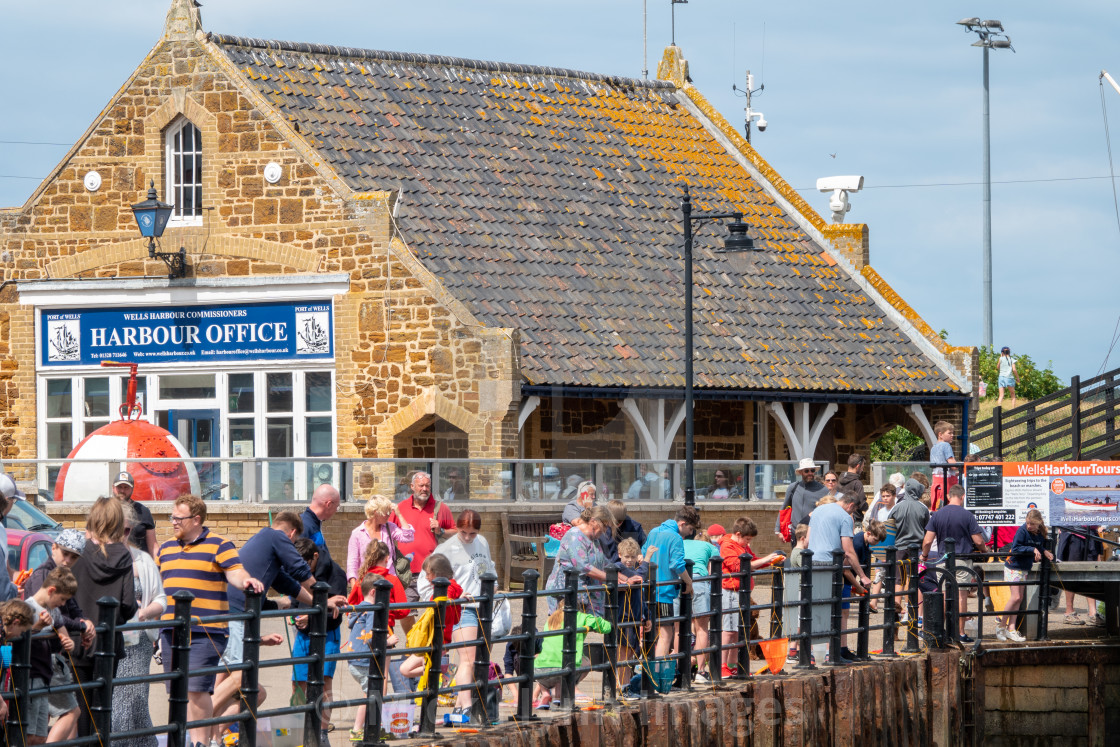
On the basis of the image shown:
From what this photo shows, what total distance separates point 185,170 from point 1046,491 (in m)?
13.0

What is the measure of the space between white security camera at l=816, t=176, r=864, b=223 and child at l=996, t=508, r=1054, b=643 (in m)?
14.5

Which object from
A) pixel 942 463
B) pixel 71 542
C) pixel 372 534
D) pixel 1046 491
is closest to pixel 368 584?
pixel 372 534

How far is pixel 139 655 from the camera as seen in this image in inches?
422

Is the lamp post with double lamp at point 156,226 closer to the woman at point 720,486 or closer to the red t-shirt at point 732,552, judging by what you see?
the woman at point 720,486

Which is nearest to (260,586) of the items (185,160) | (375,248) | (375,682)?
(375,682)

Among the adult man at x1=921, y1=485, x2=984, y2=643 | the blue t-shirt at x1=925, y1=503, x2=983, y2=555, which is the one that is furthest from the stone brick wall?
the blue t-shirt at x1=925, y1=503, x2=983, y2=555

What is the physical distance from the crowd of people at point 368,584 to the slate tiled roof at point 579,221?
8017mm

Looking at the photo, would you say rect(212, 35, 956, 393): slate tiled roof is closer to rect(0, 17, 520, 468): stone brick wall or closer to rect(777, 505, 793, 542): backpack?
rect(0, 17, 520, 468): stone brick wall

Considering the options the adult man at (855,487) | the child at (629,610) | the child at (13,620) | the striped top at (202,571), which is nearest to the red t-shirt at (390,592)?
the striped top at (202,571)

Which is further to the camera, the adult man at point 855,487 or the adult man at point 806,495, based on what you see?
the adult man at point 806,495

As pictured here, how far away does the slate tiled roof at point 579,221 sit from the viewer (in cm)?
2697

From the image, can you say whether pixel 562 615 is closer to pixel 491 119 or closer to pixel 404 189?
pixel 404 189

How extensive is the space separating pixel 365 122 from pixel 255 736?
1865 centimetres

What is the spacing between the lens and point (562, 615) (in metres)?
13.1
